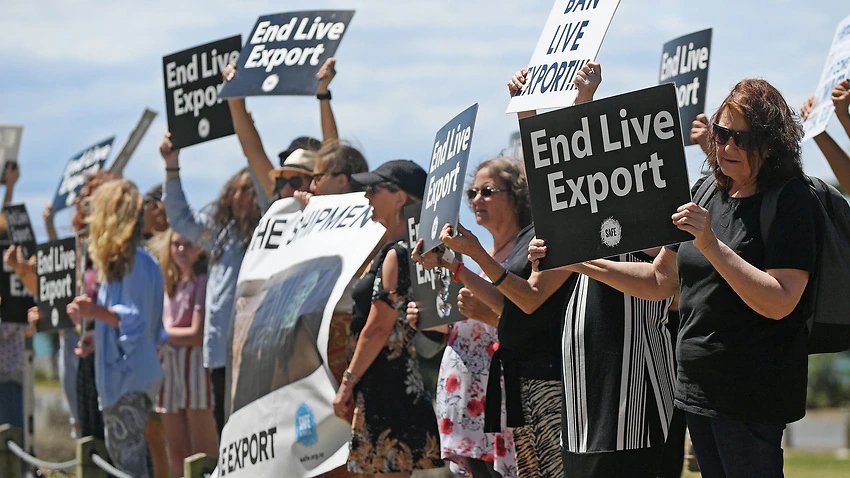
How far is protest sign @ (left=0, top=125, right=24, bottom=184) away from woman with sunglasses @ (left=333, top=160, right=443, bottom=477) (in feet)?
22.4

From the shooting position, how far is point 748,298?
11.7 feet

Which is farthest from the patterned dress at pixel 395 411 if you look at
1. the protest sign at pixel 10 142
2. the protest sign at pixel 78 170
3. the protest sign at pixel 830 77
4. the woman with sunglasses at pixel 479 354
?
the protest sign at pixel 10 142

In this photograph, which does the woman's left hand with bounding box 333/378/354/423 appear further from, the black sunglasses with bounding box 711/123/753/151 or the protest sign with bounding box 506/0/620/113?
the black sunglasses with bounding box 711/123/753/151

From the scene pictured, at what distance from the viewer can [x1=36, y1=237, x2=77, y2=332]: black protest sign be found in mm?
8391

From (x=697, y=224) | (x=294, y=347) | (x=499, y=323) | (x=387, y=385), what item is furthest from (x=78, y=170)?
(x=697, y=224)

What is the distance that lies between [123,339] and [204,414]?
0.72 m

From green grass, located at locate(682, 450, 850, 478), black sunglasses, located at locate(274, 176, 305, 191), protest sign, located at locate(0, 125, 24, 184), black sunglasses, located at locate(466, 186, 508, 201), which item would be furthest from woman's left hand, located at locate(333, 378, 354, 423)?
green grass, located at locate(682, 450, 850, 478)

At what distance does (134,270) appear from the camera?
7785 mm

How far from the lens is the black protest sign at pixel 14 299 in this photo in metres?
9.78

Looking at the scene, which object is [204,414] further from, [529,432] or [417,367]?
[529,432]

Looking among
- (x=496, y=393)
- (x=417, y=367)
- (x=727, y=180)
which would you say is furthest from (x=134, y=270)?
(x=727, y=180)

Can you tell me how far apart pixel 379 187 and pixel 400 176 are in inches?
4.7

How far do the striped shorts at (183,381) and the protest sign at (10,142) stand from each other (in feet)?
14.0

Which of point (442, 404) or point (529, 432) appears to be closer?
point (529, 432)
